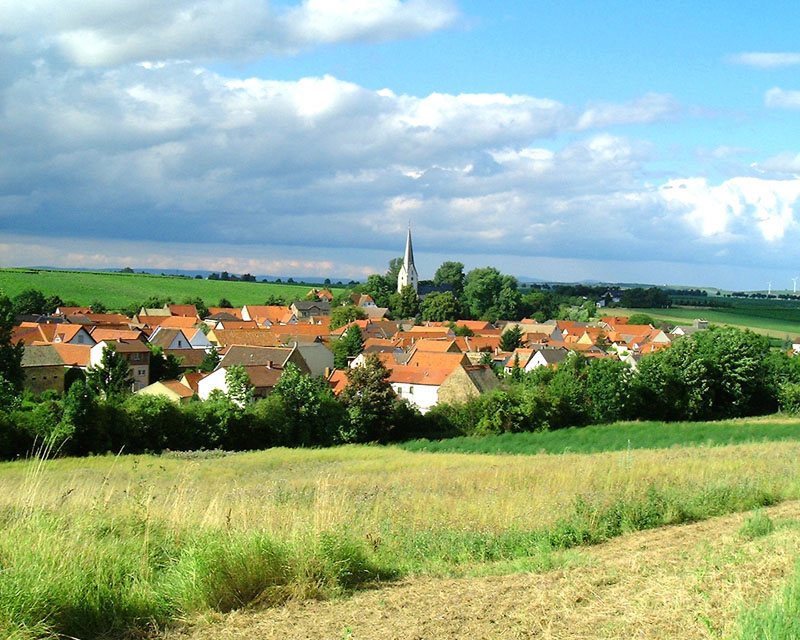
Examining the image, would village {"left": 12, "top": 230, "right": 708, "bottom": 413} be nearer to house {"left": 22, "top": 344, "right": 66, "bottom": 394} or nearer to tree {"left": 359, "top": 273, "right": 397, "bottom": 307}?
house {"left": 22, "top": 344, "right": 66, "bottom": 394}

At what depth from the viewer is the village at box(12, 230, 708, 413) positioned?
5047cm

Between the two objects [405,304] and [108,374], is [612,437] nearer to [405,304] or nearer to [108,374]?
[108,374]

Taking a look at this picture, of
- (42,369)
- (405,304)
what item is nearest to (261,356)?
(42,369)

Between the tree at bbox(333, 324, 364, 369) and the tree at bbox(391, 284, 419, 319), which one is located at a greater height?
the tree at bbox(391, 284, 419, 319)

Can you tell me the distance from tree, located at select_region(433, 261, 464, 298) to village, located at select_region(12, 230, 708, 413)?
33.3m

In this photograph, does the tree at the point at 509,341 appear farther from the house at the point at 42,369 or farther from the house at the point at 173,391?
the house at the point at 42,369

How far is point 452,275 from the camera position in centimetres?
15712

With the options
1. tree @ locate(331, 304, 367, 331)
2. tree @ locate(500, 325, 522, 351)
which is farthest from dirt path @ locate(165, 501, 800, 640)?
tree @ locate(331, 304, 367, 331)

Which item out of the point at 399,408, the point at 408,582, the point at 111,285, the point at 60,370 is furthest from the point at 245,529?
the point at 111,285

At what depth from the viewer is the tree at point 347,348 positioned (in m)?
71.8

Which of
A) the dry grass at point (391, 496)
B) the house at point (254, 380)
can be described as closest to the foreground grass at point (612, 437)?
the house at point (254, 380)

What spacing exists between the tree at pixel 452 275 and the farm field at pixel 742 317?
3328 centimetres

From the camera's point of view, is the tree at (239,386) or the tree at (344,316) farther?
the tree at (344,316)

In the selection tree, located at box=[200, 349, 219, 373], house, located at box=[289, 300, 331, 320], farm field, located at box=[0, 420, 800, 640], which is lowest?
tree, located at box=[200, 349, 219, 373]
